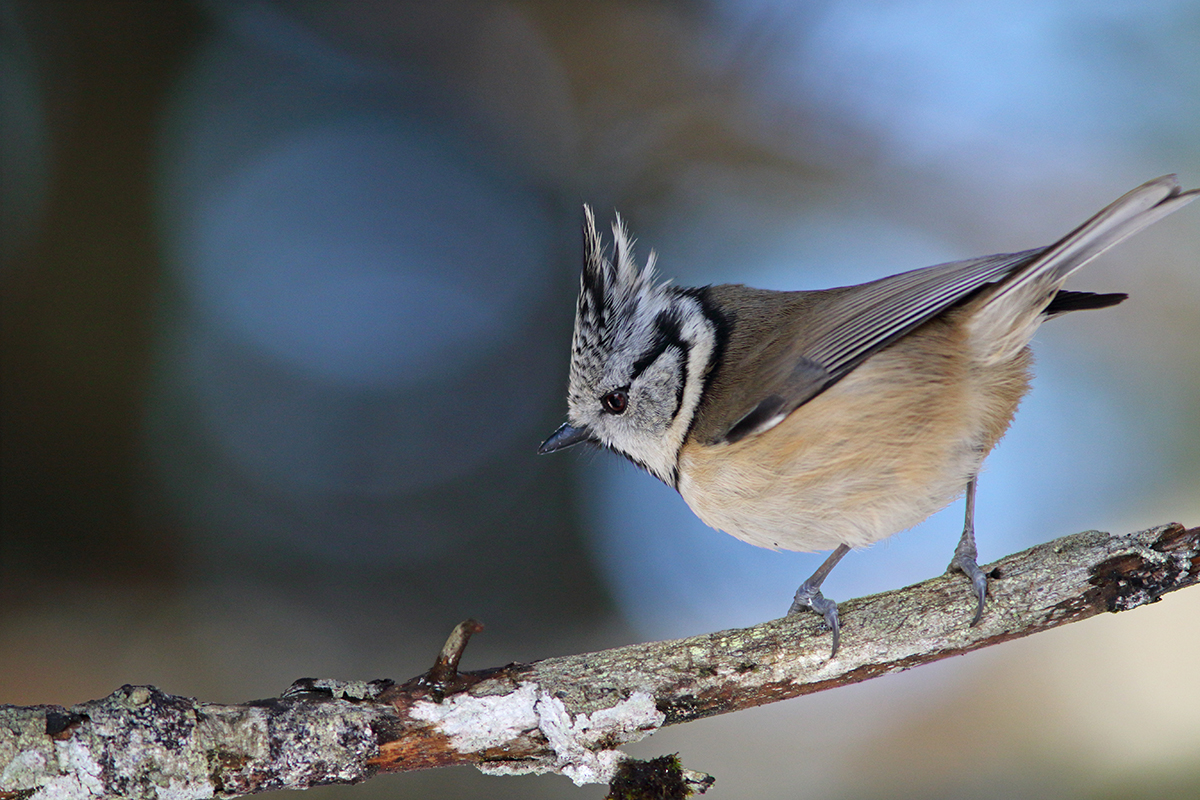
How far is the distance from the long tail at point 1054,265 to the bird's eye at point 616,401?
976mm

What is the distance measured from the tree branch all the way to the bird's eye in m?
0.79

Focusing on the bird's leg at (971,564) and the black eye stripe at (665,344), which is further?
the black eye stripe at (665,344)

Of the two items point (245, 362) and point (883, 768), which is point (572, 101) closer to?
point (245, 362)

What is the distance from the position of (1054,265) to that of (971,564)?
2.40 feet

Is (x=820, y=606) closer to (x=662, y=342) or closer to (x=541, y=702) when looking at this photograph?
(x=541, y=702)

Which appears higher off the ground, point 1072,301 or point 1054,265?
point 1072,301

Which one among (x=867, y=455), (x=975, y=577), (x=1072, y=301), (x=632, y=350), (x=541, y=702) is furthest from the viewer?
(x=632, y=350)

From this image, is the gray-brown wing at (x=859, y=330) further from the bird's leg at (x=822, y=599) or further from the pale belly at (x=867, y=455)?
the bird's leg at (x=822, y=599)

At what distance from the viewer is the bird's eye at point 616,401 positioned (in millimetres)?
2400

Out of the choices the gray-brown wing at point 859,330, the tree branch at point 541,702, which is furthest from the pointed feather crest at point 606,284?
the tree branch at point 541,702

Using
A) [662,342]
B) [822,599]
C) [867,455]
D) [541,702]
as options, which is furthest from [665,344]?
[541,702]

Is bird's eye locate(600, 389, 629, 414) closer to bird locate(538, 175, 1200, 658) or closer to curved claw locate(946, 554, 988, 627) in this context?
bird locate(538, 175, 1200, 658)

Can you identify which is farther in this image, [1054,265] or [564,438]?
[564,438]

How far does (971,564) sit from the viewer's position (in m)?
1.89
